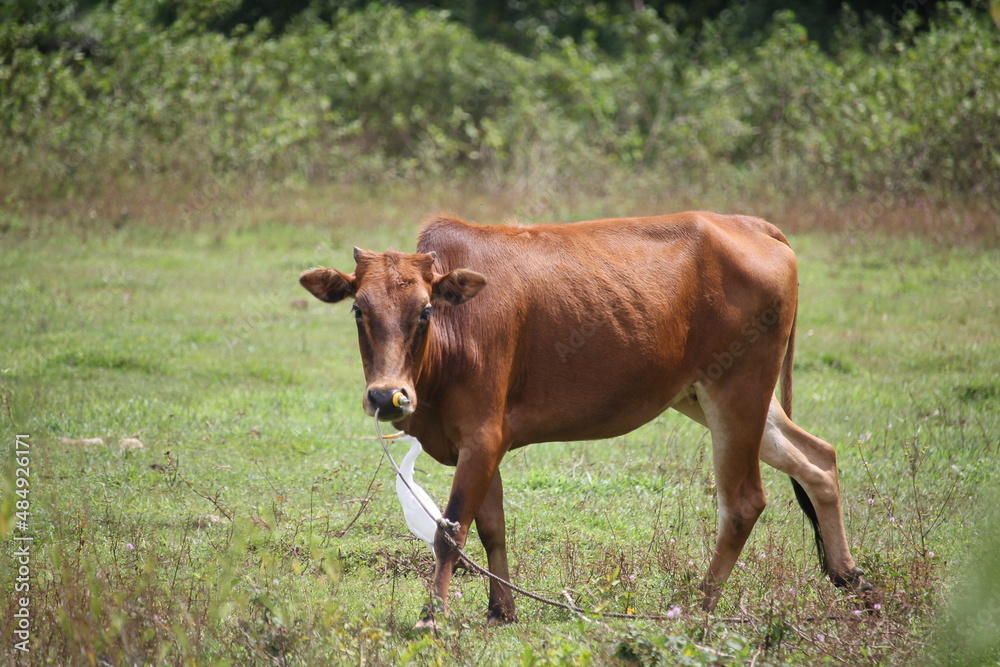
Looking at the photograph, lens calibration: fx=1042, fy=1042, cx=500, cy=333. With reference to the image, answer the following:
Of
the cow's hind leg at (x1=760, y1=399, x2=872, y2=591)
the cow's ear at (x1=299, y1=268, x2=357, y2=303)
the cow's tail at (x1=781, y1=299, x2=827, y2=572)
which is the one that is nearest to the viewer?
the cow's ear at (x1=299, y1=268, x2=357, y2=303)

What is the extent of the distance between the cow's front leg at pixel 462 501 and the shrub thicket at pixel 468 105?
43.0ft

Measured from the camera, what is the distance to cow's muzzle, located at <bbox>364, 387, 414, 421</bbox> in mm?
4230

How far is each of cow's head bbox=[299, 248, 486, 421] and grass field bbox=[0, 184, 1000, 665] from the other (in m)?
0.70

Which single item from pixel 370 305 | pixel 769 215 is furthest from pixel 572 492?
pixel 769 215

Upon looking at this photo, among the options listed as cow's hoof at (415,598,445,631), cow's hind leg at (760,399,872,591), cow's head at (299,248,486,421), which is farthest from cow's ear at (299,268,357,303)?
cow's hind leg at (760,399,872,591)

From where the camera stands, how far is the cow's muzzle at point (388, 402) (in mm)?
4230

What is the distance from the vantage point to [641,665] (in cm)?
388

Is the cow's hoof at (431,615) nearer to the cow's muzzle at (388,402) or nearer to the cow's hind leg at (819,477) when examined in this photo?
the cow's muzzle at (388,402)

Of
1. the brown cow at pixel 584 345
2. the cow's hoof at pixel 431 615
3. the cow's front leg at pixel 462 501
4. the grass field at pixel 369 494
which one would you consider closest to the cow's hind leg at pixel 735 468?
the brown cow at pixel 584 345

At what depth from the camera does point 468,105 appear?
66.7ft

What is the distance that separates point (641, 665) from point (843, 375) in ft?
20.4

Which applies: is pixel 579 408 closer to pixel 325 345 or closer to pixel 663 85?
pixel 325 345

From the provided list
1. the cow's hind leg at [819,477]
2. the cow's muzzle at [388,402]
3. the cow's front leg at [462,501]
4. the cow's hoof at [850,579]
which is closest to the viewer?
the cow's muzzle at [388,402]

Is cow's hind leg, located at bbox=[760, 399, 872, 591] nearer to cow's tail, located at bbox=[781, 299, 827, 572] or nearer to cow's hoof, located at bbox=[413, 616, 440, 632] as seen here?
cow's tail, located at bbox=[781, 299, 827, 572]
